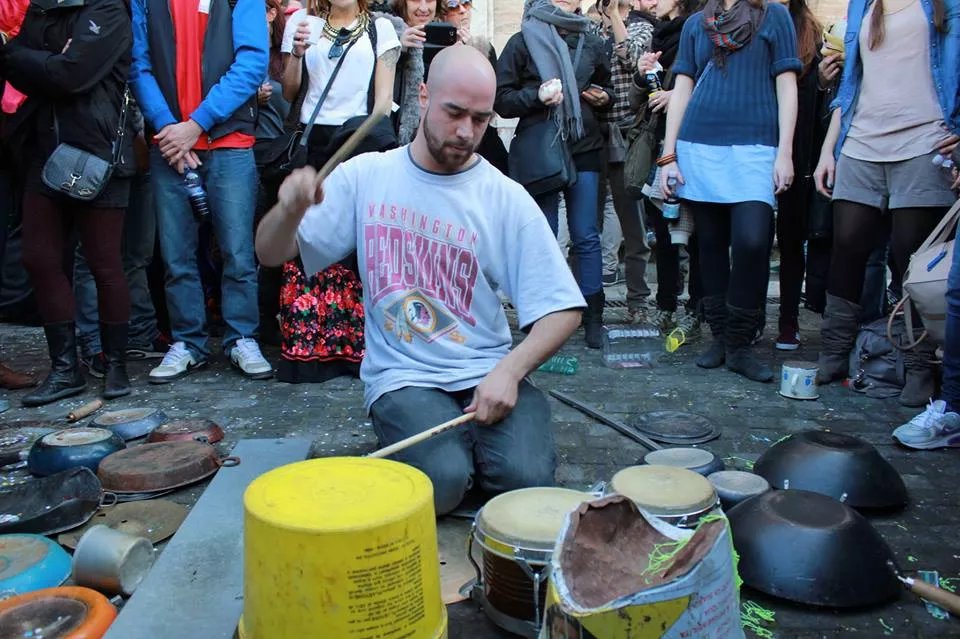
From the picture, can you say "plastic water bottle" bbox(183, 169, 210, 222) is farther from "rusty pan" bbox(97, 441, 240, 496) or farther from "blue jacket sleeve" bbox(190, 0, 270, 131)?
"rusty pan" bbox(97, 441, 240, 496)

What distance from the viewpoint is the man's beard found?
8.20 ft

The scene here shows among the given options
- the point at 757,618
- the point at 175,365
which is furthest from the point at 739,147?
the point at 175,365

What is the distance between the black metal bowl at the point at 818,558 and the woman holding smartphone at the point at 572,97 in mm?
2832

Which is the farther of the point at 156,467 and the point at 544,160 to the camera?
the point at 544,160

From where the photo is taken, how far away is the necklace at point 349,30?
4227 millimetres

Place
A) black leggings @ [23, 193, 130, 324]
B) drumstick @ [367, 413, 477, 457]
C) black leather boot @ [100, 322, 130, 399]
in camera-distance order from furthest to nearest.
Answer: black leather boot @ [100, 322, 130, 399], black leggings @ [23, 193, 130, 324], drumstick @ [367, 413, 477, 457]

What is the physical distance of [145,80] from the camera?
4.11m

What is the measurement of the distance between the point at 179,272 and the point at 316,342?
0.79 metres

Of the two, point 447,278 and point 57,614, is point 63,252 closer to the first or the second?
point 447,278

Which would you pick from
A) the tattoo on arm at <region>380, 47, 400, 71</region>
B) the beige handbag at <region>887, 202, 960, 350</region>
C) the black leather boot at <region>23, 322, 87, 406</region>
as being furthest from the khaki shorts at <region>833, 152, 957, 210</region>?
the black leather boot at <region>23, 322, 87, 406</region>

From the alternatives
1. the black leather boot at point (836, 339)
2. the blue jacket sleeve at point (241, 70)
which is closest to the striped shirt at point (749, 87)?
the black leather boot at point (836, 339)

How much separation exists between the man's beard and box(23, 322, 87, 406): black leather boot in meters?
2.22

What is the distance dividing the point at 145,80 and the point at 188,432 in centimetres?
192

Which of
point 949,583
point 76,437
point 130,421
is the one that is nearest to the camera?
point 949,583
